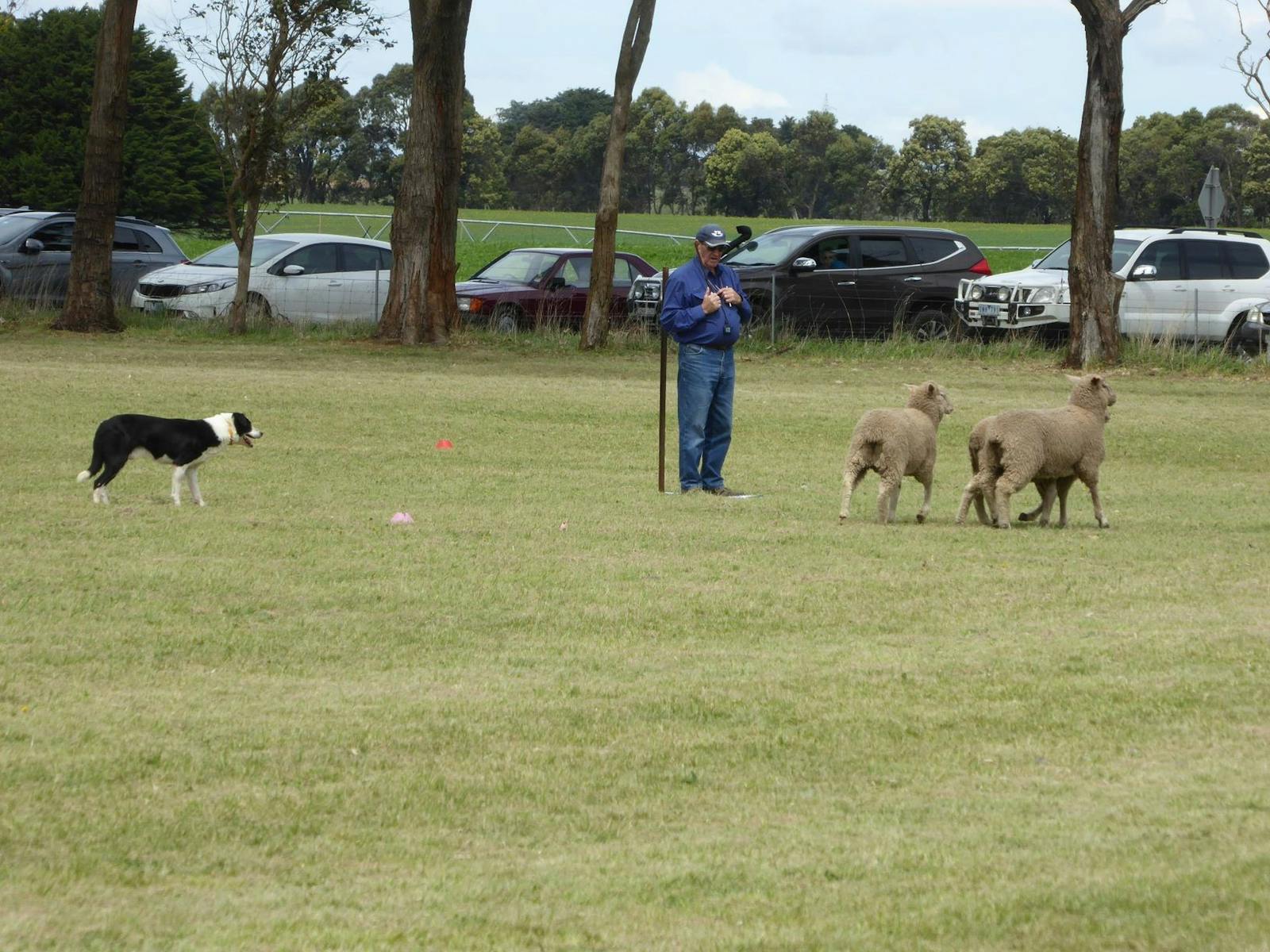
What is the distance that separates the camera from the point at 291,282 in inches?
1095

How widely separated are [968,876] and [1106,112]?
21485 mm

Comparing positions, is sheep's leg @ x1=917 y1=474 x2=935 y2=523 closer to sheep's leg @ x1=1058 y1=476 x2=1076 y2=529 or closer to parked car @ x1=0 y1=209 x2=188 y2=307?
sheep's leg @ x1=1058 y1=476 x2=1076 y2=529

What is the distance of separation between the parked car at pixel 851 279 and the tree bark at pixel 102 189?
7.96 meters

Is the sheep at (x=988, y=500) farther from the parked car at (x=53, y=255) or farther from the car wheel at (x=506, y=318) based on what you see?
the parked car at (x=53, y=255)

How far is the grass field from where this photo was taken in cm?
470

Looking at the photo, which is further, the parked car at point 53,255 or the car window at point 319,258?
the car window at point 319,258

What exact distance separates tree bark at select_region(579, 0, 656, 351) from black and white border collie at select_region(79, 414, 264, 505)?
47.5 ft

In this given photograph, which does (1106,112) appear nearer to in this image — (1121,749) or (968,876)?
(1121,749)

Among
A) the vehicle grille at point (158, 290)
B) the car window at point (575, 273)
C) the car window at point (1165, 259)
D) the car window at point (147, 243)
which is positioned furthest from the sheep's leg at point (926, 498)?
the car window at point (147, 243)

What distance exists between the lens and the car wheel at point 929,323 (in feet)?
89.5

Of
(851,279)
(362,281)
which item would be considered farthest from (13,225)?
(851,279)

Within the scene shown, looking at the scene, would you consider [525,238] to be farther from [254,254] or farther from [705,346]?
[705,346]

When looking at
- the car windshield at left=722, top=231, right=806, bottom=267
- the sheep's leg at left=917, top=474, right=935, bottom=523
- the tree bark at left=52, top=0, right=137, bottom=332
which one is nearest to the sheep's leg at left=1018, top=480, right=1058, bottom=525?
the sheep's leg at left=917, top=474, right=935, bottom=523

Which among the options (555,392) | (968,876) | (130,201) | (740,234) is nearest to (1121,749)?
(968,876)
